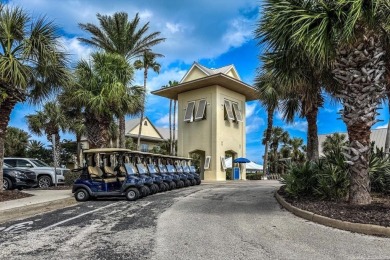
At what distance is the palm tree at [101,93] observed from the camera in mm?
19094

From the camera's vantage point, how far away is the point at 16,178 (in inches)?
727

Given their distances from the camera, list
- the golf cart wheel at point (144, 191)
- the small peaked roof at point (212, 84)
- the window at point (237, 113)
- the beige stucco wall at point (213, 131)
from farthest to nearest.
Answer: the window at point (237, 113) < the beige stucco wall at point (213, 131) < the small peaked roof at point (212, 84) < the golf cart wheel at point (144, 191)

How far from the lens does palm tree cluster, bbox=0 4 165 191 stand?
13.6 meters

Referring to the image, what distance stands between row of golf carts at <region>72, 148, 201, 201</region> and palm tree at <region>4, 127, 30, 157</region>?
108 feet

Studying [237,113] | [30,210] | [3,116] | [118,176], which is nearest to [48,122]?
[237,113]

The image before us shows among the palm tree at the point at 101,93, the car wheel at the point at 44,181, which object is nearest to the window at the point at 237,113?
the palm tree at the point at 101,93

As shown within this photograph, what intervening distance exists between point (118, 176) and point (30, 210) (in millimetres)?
3591

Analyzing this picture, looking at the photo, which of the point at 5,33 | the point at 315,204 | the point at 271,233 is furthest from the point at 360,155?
the point at 5,33

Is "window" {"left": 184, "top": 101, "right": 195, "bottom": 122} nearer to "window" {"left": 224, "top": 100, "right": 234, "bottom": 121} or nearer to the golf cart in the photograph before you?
"window" {"left": 224, "top": 100, "right": 234, "bottom": 121}

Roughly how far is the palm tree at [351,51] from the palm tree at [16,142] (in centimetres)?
4135

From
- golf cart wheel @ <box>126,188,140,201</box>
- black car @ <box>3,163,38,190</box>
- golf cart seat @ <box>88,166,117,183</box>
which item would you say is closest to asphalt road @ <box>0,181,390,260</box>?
golf cart wheel @ <box>126,188,140,201</box>

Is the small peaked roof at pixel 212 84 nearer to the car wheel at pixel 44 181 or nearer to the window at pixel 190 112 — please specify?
the window at pixel 190 112

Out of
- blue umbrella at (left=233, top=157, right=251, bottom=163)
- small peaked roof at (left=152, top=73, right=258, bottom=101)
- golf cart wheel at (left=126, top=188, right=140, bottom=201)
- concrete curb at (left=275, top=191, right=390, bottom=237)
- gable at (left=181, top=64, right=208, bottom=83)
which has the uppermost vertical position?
gable at (left=181, top=64, right=208, bottom=83)

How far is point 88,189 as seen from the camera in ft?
44.7
